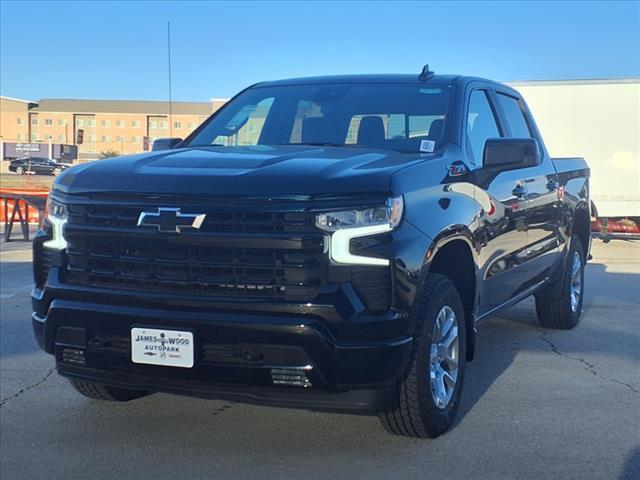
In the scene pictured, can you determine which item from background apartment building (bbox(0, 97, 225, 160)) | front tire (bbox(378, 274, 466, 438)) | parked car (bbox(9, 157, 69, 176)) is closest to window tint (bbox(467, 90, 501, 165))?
front tire (bbox(378, 274, 466, 438))

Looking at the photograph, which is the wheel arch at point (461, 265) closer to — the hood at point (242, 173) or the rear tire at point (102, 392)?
the hood at point (242, 173)

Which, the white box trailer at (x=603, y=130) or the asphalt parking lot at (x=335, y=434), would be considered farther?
the white box trailer at (x=603, y=130)

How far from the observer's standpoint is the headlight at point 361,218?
132 inches

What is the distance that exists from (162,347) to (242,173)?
86 cm

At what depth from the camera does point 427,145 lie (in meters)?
4.42

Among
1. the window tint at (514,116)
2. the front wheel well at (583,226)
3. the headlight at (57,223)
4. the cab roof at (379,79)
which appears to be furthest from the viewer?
the front wheel well at (583,226)

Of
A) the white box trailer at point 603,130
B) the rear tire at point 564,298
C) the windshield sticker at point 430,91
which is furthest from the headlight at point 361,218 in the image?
the white box trailer at point 603,130

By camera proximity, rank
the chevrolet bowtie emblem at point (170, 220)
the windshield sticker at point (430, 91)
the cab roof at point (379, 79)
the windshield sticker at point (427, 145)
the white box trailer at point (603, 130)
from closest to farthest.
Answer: the chevrolet bowtie emblem at point (170, 220) < the windshield sticker at point (427, 145) < the windshield sticker at point (430, 91) < the cab roof at point (379, 79) < the white box trailer at point (603, 130)

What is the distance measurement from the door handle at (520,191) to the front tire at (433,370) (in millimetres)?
1224

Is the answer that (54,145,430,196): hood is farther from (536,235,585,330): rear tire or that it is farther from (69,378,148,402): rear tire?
(536,235,585,330): rear tire

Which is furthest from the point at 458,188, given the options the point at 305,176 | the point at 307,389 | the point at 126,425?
the point at 126,425

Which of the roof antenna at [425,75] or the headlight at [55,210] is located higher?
the roof antenna at [425,75]

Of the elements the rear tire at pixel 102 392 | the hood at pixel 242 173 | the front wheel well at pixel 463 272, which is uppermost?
the hood at pixel 242 173

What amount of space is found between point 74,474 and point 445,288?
78.5 inches
